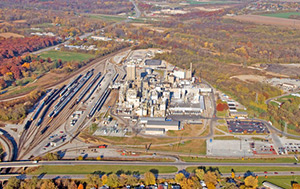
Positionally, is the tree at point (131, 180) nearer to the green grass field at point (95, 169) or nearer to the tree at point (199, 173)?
the green grass field at point (95, 169)

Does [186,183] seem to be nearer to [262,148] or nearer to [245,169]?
[245,169]

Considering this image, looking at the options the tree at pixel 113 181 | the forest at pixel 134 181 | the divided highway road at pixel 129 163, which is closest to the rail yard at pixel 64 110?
the divided highway road at pixel 129 163

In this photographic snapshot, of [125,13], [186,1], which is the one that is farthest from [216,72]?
[186,1]

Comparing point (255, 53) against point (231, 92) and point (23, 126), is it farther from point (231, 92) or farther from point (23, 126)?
point (23, 126)

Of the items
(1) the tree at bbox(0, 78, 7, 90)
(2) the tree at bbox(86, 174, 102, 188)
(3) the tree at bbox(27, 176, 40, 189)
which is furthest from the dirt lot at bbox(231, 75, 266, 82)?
(1) the tree at bbox(0, 78, 7, 90)

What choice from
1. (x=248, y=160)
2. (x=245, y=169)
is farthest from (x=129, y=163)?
(x=248, y=160)

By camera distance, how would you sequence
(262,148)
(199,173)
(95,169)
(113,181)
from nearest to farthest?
(113,181)
(199,173)
(95,169)
(262,148)
